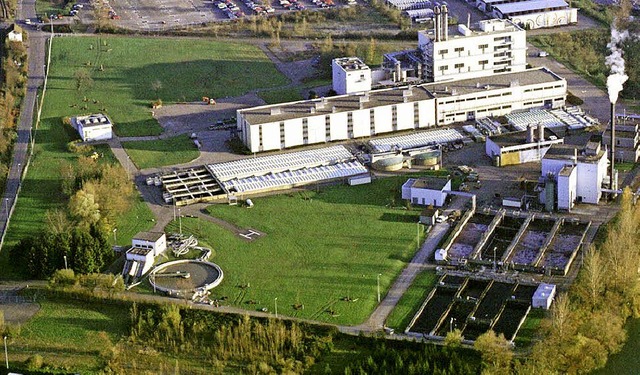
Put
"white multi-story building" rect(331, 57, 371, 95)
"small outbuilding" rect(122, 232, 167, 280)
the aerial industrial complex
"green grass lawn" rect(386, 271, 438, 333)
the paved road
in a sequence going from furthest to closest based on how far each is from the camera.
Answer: "white multi-story building" rect(331, 57, 371, 95) < the paved road < "small outbuilding" rect(122, 232, 167, 280) < the aerial industrial complex < "green grass lawn" rect(386, 271, 438, 333)

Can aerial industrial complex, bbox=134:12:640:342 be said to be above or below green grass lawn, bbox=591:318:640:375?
above

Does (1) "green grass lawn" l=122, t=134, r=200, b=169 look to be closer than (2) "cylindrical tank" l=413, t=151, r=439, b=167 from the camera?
No

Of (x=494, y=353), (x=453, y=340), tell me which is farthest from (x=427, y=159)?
(x=494, y=353)

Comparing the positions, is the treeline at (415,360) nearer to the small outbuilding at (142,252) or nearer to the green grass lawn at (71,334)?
the green grass lawn at (71,334)

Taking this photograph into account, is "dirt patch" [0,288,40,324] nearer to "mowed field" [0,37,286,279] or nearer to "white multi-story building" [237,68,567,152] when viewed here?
"mowed field" [0,37,286,279]

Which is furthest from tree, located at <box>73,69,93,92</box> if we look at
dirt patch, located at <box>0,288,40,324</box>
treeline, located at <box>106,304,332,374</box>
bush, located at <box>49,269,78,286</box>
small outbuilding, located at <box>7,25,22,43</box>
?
treeline, located at <box>106,304,332,374</box>

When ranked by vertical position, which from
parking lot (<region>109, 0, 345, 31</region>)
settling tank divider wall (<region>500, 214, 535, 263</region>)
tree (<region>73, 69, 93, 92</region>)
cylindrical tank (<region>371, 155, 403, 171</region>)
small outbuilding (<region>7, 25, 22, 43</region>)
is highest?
small outbuilding (<region>7, 25, 22, 43</region>)
